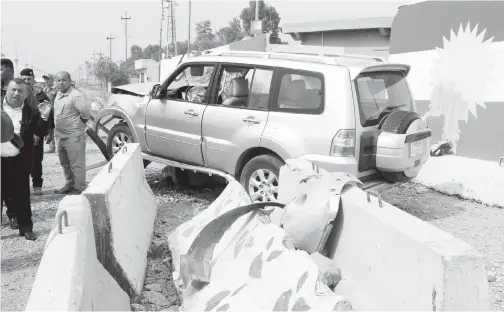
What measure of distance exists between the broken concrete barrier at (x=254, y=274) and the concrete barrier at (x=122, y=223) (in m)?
0.34

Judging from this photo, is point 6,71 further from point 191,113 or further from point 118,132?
point 191,113

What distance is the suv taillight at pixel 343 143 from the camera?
523 centimetres

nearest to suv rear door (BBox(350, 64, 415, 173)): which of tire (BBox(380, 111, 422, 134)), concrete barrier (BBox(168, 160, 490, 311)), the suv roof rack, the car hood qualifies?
tire (BBox(380, 111, 422, 134))

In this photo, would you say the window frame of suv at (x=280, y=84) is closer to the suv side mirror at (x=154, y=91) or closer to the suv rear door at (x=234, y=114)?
the suv rear door at (x=234, y=114)

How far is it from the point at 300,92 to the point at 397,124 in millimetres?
1115

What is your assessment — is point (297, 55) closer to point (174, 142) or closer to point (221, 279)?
point (174, 142)

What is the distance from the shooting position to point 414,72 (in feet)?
32.2

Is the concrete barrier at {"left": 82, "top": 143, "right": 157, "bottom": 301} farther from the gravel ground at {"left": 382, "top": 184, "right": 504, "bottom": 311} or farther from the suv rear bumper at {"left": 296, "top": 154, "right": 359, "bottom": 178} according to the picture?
the gravel ground at {"left": 382, "top": 184, "right": 504, "bottom": 311}

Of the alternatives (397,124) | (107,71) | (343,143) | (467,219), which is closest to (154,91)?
(343,143)

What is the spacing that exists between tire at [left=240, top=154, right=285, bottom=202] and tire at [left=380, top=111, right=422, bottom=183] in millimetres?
1190

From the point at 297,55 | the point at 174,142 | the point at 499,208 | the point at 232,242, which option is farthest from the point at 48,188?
the point at 499,208

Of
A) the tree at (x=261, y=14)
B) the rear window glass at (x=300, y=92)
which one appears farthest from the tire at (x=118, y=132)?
the tree at (x=261, y=14)

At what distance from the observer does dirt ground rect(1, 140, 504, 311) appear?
13.3ft

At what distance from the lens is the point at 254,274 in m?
3.37
